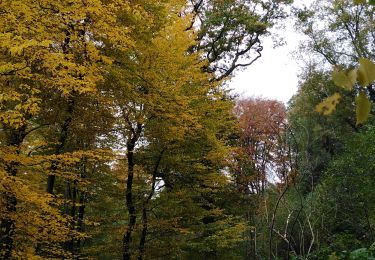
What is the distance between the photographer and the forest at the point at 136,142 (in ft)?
20.8

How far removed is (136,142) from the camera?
11250mm

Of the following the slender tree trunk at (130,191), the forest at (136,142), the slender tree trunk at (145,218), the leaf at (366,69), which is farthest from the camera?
the slender tree trunk at (145,218)

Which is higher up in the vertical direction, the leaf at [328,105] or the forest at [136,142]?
the forest at [136,142]

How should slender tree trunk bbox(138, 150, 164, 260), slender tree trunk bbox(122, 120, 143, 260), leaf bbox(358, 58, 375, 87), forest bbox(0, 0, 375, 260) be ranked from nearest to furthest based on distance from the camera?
leaf bbox(358, 58, 375, 87) → forest bbox(0, 0, 375, 260) → slender tree trunk bbox(122, 120, 143, 260) → slender tree trunk bbox(138, 150, 164, 260)

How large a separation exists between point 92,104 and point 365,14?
1633 cm

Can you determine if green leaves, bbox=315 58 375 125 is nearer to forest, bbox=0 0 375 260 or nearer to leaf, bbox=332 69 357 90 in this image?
leaf, bbox=332 69 357 90

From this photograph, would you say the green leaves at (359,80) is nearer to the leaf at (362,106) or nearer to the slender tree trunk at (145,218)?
the leaf at (362,106)

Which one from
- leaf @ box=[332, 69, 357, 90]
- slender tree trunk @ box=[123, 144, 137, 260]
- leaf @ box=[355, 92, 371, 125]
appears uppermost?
slender tree trunk @ box=[123, 144, 137, 260]

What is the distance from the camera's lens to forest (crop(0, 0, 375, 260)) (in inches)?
249

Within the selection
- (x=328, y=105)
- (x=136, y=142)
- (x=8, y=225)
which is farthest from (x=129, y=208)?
(x=328, y=105)

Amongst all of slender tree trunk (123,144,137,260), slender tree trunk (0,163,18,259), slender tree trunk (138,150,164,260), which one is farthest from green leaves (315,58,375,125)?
slender tree trunk (138,150,164,260)

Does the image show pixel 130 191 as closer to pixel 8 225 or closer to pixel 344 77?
pixel 8 225

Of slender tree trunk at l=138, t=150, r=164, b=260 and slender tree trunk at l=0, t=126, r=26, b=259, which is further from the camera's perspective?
slender tree trunk at l=138, t=150, r=164, b=260

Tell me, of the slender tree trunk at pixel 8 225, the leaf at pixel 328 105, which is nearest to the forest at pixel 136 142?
the slender tree trunk at pixel 8 225
